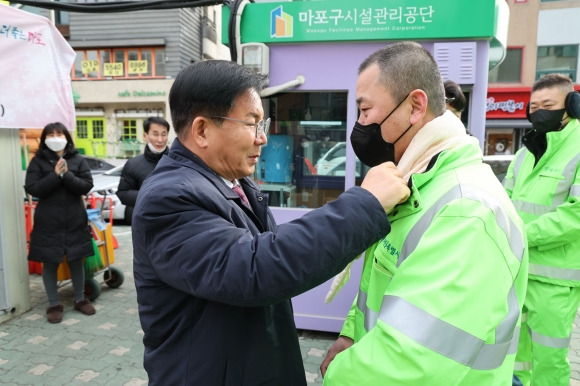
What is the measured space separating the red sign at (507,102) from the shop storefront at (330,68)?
14.7 metres

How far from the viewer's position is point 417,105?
1427 millimetres

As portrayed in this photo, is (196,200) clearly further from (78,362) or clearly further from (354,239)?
(78,362)

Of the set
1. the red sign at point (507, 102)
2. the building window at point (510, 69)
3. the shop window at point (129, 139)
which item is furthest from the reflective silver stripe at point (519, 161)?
the shop window at point (129, 139)

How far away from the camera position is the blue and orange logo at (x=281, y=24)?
372 cm

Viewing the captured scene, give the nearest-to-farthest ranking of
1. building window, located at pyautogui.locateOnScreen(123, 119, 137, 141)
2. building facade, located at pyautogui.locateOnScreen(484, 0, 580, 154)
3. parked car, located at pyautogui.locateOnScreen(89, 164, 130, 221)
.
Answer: parked car, located at pyautogui.locateOnScreen(89, 164, 130, 221)
building facade, located at pyautogui.locateOnScreen(484, 0, 580, 154)
building window, located at pyautogui.locateOnScreen(123, 119, 137, 141)

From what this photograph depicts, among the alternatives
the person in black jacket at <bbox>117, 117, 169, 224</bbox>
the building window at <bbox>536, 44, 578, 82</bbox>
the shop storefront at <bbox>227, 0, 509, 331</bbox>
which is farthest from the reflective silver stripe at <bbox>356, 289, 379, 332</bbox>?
the building window at <bbox>536, 44, 578, 82</bbox>

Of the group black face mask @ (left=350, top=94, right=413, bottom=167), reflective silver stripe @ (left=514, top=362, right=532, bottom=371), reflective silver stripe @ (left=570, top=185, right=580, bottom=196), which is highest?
black face mask @ (left=350, top=94, right=413, bottom=167)

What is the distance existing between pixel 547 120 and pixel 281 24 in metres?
2.18

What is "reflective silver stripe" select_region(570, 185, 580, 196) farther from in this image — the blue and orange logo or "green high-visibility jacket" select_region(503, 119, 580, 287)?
the blue and orange logo

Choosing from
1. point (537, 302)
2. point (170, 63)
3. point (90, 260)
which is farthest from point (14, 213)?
point (170, 63)

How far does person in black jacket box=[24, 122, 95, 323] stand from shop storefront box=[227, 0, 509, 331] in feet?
6.46

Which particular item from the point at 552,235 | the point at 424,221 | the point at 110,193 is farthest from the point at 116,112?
the point at 424,221

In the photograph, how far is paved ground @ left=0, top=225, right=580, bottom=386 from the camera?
11.3ft

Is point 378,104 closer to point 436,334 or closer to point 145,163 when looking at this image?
point 436,334
